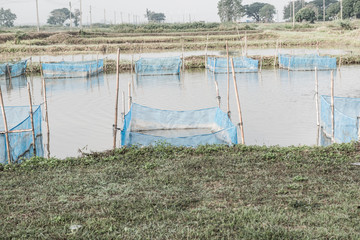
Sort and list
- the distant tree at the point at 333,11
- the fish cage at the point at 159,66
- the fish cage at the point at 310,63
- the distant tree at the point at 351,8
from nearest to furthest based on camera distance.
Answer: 1. the fish cage at the point at 310,63
2. the fish cage at the point at 159,66
3. the distant tree at the point at 351,8
4. the distant tree at the point at 333,11

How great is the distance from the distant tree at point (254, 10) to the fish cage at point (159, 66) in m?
119

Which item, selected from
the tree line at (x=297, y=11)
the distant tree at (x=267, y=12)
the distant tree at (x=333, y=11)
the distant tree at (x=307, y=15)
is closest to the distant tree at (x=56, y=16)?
the tree line at (x=297, y=11)

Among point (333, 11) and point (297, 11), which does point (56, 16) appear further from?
point (333, 11)

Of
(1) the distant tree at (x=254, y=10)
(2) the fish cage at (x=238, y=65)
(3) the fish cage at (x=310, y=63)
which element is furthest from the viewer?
(1) the distant tree at (x=254, y=10)

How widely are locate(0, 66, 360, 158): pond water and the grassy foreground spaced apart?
339 centimetres

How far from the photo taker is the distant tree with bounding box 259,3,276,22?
13775 centimetres

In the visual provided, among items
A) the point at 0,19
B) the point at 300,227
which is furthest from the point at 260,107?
the point at 0,19

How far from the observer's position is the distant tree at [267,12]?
13775cm

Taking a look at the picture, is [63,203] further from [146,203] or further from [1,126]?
[1,126]

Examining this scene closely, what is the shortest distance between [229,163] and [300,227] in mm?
3319

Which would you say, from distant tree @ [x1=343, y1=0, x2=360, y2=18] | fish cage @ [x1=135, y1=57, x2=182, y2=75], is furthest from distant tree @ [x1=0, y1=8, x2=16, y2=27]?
fish cage @ [x1=135, y1=57, x2=182, y2=75]

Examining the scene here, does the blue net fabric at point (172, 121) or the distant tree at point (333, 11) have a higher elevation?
the distant tree at point (333, 11)

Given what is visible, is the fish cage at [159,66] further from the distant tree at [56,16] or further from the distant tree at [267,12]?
the distant tree at [56,16]

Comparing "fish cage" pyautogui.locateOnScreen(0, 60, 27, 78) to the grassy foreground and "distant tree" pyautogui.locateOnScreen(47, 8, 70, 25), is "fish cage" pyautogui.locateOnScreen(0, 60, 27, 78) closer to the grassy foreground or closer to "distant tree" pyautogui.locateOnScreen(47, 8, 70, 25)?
the grassy foreground
